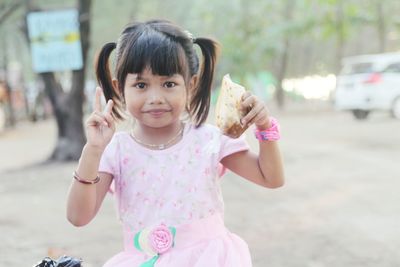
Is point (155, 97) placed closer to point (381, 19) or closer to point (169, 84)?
point (169, 84)

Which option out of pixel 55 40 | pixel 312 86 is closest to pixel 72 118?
pixel 55 40

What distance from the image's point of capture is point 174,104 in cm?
182

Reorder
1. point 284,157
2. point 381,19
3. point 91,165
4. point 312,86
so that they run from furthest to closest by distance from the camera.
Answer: point 312,86
point 381,19
point 284,157
point 91,165

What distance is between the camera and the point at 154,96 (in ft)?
5.84

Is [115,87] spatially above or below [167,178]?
above

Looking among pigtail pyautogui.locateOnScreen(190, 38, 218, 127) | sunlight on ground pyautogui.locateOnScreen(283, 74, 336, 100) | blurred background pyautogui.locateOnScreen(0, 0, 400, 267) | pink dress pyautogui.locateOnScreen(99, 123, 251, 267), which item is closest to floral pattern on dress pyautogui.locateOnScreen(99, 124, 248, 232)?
pink dress pyautogui.locateOnScreen(99, 123, 251, 267)

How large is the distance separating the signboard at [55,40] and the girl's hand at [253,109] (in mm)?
8388

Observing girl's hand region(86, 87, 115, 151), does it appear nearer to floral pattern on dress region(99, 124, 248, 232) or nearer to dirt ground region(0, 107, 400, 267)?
floral pattern on dress region(99, 124, 248, 232)

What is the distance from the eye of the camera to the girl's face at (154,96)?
5.87 ft

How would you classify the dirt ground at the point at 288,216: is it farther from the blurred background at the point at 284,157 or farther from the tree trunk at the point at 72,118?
the tree trunk at the point at 72,118

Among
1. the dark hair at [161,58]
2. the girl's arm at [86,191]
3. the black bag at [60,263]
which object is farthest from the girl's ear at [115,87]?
the black bag at [60,263]

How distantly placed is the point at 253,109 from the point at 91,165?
18.0 inches

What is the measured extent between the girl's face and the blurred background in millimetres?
278

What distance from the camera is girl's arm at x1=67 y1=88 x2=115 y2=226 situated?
1.75m
